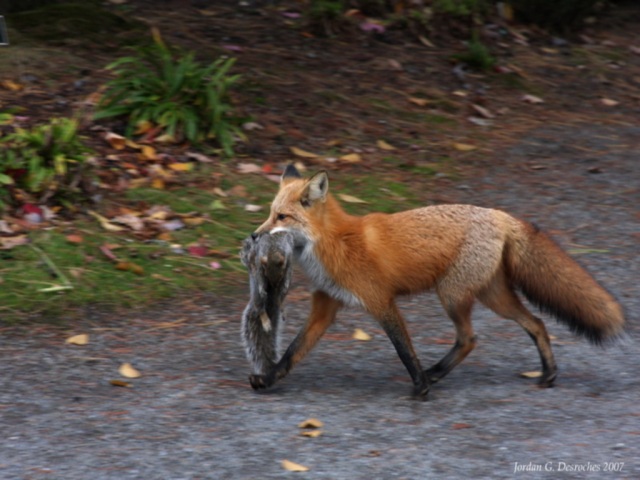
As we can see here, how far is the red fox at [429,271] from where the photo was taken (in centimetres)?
535

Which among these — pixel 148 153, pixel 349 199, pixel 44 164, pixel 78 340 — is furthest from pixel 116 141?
pixel 78 340

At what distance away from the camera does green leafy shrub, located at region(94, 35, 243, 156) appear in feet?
28.8

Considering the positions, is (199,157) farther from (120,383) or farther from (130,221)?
(120,383)

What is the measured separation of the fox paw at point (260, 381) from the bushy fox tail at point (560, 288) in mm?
1492

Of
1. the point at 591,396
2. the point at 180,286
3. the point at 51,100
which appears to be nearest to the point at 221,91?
the point at 51,100

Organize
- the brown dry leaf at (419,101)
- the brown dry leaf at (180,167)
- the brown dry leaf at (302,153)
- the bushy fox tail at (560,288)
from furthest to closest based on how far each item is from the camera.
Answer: the brown dry leaf at (419,101)
the brown dry leaf at (302,153)
the brown dry leaf at (180,167)
the bushy fox tail at (560,288)

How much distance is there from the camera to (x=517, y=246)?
5574 mm

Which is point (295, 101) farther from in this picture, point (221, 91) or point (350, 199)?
point (350, 199)

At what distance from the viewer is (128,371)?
5555mm

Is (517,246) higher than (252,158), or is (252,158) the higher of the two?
(517,246)

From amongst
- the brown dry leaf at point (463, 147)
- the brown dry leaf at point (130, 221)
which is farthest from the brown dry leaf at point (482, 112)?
the brown dry leaf at point (130, 221)

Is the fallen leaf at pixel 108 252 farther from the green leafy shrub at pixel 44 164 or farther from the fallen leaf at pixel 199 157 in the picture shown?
the fallen leaf at pixel 199 157

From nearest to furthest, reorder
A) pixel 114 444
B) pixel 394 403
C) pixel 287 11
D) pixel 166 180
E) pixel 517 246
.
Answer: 1. pixel 114 444
2. pixel 394 403
3. pixel 517 246
4. pixel 166 180
5. pixel 287 11

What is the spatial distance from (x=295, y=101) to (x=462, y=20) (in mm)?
3194
